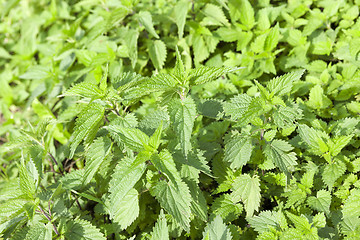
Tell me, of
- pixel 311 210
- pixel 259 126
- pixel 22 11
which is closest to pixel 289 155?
pixel 259 126

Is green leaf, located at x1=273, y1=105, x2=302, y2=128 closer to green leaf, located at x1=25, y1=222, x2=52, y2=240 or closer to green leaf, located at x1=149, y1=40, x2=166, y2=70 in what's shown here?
green leaf, located at x1=149, y1=40, x2=166, y2=70

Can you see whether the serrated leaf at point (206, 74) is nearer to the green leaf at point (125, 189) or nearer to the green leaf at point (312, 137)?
the green leaf at point (125, 189)

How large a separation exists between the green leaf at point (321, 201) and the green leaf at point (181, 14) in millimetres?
2034

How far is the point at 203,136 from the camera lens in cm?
262

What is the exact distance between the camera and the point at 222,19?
10.6 feet

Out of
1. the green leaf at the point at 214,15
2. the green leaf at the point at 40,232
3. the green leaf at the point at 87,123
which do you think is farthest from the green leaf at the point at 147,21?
the green leaf at the point at 40,232

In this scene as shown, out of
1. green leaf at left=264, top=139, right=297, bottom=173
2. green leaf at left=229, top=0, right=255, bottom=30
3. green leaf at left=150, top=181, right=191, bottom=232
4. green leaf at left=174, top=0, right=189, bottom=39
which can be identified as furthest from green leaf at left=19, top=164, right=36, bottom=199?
green leaf at left=229, top=0, right=255, bottom=30

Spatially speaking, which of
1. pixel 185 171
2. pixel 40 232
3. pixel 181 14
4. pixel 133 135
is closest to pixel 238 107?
pixel 185 171

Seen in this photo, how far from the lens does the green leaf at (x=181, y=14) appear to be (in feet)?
9.92

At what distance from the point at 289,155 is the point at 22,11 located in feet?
18.1

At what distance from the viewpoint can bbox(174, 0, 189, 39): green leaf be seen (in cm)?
302

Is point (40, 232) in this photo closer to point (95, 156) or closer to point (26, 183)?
point (26, 183)

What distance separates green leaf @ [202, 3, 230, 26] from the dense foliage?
16 millimetres

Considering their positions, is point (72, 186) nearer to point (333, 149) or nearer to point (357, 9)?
point (333, 149)
